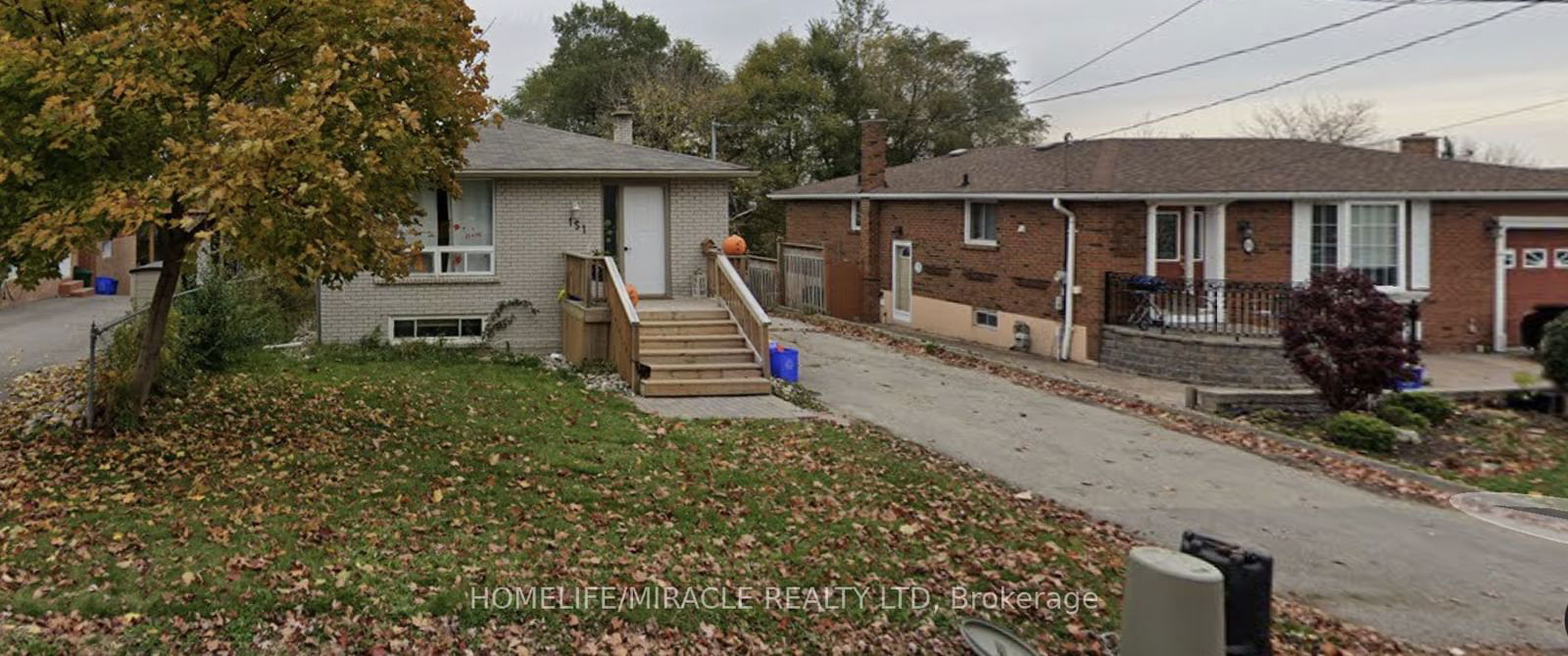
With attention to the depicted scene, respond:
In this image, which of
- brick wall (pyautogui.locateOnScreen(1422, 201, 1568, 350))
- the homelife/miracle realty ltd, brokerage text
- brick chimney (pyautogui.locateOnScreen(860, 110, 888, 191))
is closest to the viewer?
the homelife/miracle realty ltd, brokerage text

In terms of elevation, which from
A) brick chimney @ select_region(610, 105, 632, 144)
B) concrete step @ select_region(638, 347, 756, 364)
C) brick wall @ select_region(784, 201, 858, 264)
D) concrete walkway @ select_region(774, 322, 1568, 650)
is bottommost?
concrete walkway @ select_region(774, 322, 1568, 650)

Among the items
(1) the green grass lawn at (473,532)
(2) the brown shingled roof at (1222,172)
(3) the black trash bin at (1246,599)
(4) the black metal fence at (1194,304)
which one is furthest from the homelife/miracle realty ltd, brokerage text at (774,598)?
(2) the brown shingled roof at (1222,172)

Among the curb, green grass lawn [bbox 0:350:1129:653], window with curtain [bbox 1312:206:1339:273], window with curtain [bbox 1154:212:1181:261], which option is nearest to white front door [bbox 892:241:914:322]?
the curb

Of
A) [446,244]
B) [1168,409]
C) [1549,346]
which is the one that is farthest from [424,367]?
[1549,346]

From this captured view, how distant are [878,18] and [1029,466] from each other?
38881mm

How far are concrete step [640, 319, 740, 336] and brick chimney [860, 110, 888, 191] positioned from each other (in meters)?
12.2

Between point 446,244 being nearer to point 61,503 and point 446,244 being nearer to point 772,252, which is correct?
point 61,503

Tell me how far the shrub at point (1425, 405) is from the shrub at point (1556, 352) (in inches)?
66.9

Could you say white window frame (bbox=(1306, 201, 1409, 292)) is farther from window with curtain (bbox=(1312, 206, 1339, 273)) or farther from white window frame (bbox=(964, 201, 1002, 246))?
white window frame (bbox=(964, 201, 1002, 246))

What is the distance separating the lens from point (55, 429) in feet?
30.3

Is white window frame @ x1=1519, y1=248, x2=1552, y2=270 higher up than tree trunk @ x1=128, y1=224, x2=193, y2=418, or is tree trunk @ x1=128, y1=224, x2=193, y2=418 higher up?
white window frame @ x1=1519, y1=248, x2=1552, y2=270

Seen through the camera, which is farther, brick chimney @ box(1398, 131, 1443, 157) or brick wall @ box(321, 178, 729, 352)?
brick chimney @ box(1398, 131, 1443, 157)

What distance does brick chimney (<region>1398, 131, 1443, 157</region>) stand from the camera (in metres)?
24.8

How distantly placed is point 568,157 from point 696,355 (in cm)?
504
